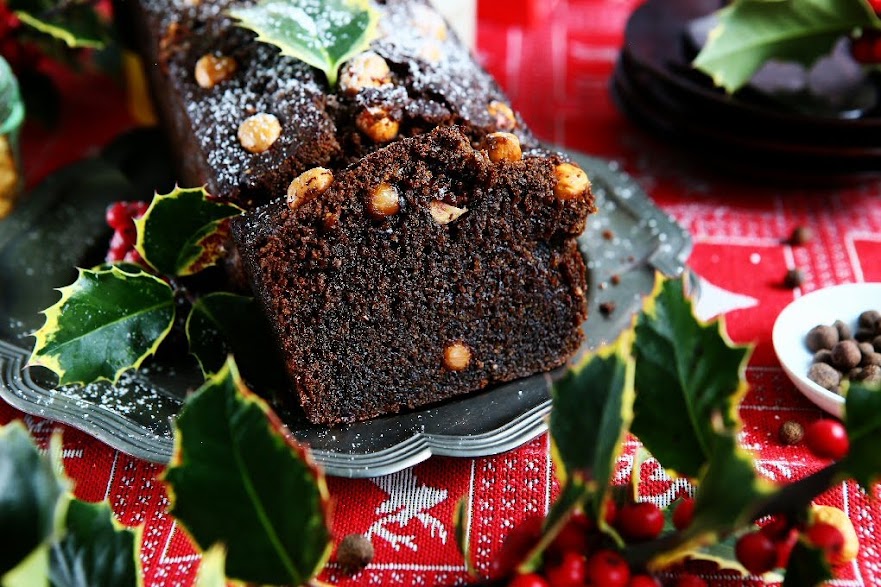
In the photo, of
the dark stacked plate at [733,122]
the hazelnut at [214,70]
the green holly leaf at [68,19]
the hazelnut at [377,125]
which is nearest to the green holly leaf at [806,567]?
the hazelnut at [377,125]

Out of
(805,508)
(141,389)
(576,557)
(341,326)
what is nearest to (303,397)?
(341,326)

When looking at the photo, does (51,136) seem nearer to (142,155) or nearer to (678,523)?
(142,155)

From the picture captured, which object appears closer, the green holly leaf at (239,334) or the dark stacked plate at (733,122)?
the green holly leaf at (239,334)

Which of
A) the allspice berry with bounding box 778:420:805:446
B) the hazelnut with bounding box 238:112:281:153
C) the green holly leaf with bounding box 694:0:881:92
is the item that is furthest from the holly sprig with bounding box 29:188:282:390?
the green holly leaf with bounding box 694:0:881:92

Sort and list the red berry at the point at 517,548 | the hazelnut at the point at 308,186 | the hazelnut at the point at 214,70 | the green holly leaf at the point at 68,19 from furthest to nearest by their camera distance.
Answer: the green holly leaf at the point at 68,19 → the hazelnut at the point at 214,70 → the hazelnut at the point at 308,186 → the red berry at the point at 517,548

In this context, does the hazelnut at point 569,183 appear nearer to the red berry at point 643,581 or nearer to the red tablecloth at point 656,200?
the red tablecloth at point 656,200

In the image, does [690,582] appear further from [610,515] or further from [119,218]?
[119,218]

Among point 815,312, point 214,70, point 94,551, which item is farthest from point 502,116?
point 94,551
